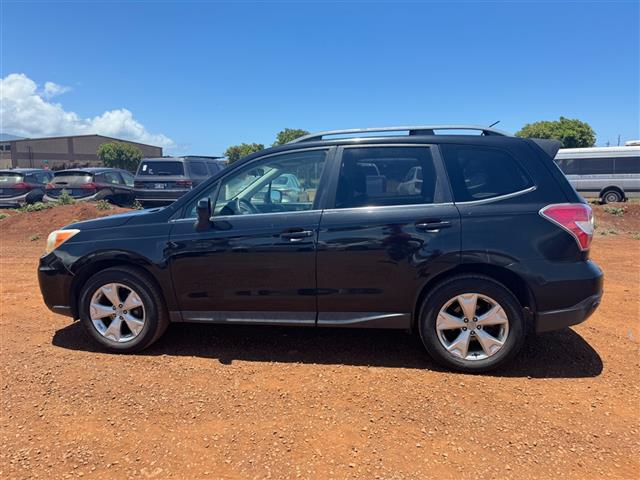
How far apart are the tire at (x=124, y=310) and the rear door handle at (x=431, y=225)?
2.25 metres

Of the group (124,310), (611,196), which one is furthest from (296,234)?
(611,196)

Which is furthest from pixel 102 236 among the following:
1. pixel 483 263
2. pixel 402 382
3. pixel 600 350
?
pixel 600 350

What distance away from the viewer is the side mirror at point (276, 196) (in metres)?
3.83

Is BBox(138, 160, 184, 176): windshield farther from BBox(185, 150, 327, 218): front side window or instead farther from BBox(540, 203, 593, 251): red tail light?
BBox(540, 203, 593, 251): red tail light

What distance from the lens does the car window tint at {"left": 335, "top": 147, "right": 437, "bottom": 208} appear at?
3.55 metres

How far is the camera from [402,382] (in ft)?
11.1

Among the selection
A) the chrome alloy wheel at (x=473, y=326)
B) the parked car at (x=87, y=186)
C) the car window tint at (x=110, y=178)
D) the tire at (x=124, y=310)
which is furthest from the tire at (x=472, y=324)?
the car window tint at (x=110, y=178)

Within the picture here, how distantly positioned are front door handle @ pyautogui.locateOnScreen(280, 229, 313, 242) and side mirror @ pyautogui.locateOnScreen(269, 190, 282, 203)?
355 millimetres

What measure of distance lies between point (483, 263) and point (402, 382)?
Result: 108cm

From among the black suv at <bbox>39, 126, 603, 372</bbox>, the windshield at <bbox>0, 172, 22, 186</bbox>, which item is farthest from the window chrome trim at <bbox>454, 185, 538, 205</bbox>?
the windshield at <bbox>0, 172, 22, 186</bbox>

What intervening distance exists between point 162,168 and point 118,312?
36.0ft

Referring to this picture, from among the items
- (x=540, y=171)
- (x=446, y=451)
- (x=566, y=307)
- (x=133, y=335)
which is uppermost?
(x=540, y=171)

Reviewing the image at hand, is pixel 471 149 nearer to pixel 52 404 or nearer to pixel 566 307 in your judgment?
pixel 566 307

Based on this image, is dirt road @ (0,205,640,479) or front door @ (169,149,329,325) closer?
dirt road @ (0,205,640,479)
